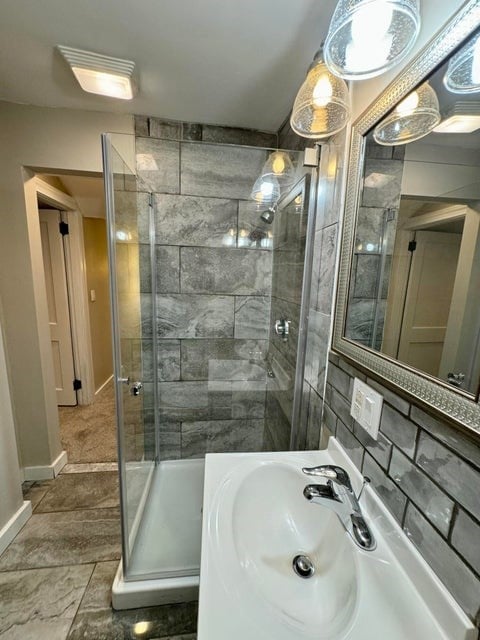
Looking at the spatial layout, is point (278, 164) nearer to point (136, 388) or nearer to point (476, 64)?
point (476, 64)

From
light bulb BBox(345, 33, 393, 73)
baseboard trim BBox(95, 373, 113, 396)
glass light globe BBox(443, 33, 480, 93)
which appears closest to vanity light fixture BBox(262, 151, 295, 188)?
light bulb BBox(345, 33, 393, 73)

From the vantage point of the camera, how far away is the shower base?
1.19 metres

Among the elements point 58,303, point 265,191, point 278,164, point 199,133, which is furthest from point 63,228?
point 278,164

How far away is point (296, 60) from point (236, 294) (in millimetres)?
1199

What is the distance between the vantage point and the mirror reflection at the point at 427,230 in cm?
53

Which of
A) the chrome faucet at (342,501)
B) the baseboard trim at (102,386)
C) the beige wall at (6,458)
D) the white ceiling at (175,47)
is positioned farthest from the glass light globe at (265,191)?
the baseboard trim at (102,386)

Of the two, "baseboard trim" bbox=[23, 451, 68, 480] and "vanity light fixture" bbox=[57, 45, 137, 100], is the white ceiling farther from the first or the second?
"baseboard trim" bbox=[23, 451, 68, 480]

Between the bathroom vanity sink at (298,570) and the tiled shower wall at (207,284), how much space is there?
0.94 metres

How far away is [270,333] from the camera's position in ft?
6.16

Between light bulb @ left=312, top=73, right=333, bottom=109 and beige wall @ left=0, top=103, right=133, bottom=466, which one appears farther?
beige wall @ left=0, top=103, right=133, bottom=466

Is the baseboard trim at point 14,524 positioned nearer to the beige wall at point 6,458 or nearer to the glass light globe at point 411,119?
the beige wall at point 6,458

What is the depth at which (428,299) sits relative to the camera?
25.5 inches

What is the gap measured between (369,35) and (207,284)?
1348 millimetres

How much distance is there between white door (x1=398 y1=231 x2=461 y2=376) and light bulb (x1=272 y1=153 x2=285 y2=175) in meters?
1.14
